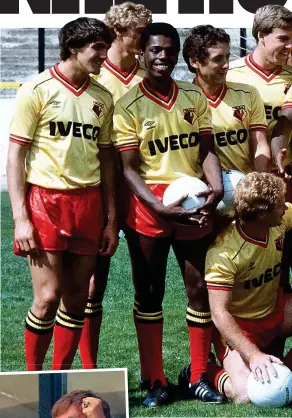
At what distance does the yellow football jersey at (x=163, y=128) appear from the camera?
4902 millimetres

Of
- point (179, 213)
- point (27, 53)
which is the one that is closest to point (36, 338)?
point (179, 213)

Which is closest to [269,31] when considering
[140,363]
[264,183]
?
[264,183]

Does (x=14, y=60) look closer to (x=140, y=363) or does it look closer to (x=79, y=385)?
(x=140, y=363)

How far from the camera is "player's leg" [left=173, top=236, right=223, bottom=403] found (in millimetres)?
4980

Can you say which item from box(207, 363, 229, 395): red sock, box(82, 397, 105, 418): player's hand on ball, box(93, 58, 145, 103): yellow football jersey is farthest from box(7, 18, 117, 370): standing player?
box(207, 363, 229, 395): red sock

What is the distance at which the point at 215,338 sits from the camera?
5.22 m

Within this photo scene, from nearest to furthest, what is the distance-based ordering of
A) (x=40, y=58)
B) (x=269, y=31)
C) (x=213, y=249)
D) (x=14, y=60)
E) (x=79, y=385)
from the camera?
(x=79, y=385) → (x=213, y=249) → (x=269, y=31) → (x=40, y=58) → (x=14, y=60)

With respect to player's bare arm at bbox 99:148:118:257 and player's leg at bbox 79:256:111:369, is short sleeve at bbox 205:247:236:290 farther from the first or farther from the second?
player's leg at bbox 79:256:111:369

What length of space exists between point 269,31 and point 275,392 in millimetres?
1664

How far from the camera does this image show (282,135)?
522 cm

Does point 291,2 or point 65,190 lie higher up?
point 291,2

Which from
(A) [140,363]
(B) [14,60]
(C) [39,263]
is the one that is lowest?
(A) [140,363]

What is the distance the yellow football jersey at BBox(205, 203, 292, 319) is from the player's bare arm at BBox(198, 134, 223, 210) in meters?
0.19

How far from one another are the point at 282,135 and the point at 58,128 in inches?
43.1
